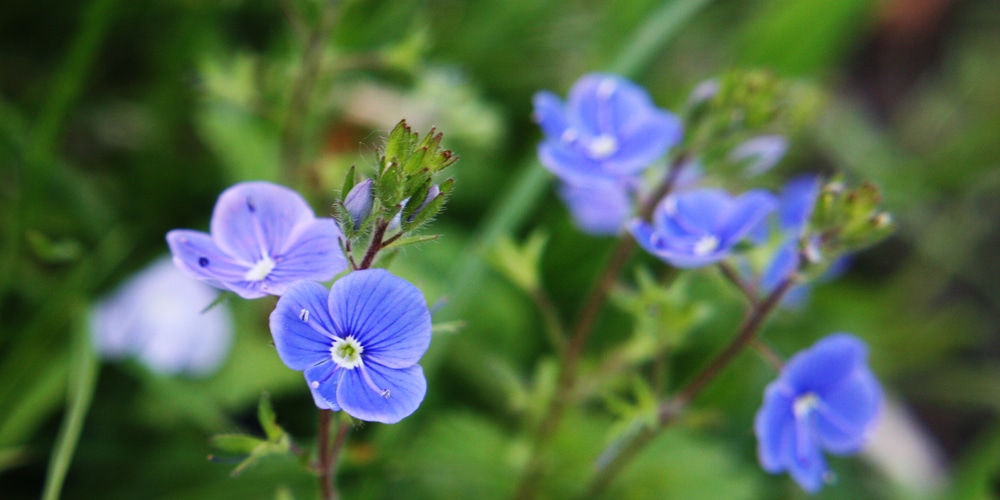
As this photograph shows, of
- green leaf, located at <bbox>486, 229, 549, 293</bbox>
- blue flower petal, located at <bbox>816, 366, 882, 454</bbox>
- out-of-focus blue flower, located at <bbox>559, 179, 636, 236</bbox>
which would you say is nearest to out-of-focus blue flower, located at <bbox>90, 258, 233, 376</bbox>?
green leaf, located at <bbox>486, 229, 549, 293</bbox>

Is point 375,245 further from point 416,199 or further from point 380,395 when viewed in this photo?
point 380,395

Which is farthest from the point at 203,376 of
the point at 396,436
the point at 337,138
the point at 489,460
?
the point at 337,138

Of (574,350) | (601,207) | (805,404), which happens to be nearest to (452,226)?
(601,207)

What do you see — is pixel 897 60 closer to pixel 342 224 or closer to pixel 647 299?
pixel 647 299

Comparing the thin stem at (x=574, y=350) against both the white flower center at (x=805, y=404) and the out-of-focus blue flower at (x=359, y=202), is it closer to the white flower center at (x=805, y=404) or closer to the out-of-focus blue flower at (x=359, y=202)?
the white flower center at (x=805, y=404)

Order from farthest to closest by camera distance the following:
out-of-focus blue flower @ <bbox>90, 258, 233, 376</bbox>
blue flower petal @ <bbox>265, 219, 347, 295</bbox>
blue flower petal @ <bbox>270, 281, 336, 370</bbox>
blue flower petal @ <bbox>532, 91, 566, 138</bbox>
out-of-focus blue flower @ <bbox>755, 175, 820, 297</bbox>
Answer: out-of-focus blue flower @ <bbox>90, 258, 233, 376</bbox>
blue flower petal @ <bbox>532, 91, 566, 138</bbox>
out-of-focus blue flower @ <bbox>755, 175, 820, 297</bbox>
blue flower petal @ <bbox>265, 219, 347, 295</bbox>
blue flower petal @ <bbox>270, 281, 336, 370</bbox>

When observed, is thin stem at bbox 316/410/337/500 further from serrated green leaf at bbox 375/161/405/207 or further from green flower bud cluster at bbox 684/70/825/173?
green flower bud cluster at bbox 684/70/825/173
